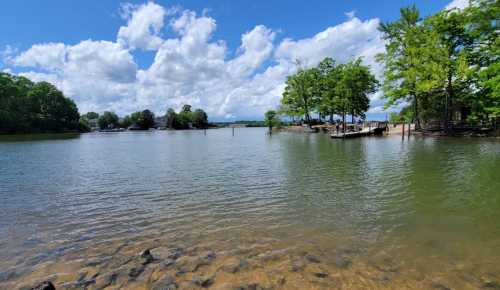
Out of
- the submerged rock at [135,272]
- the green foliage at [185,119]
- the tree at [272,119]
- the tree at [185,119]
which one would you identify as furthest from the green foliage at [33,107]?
the submerged rock at [135,272]

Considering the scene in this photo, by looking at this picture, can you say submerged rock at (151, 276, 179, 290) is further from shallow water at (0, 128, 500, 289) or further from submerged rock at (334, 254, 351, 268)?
submerged rock at (334, 254, 351, 268)

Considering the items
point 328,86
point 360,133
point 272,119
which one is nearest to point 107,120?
point 272,119

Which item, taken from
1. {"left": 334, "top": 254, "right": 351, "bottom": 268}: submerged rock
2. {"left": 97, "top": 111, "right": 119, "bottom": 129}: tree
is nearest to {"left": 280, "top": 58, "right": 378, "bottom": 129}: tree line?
{"left": 334, "top": 254, "right": 351, "bottom": 268}: submerged rock

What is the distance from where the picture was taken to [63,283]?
4387mm

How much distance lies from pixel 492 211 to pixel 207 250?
7.64 m

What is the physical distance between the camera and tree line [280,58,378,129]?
55.6 meters

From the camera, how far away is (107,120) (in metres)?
140

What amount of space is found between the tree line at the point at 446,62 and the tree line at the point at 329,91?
1321 centimetres

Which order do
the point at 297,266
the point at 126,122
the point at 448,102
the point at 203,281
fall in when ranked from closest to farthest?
the point at 203,281 → the point at 297,266 → the point at 448,102 → the point at 126,122

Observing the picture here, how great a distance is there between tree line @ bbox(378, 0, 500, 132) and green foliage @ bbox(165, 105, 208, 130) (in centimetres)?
11034

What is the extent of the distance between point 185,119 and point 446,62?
5111 inches

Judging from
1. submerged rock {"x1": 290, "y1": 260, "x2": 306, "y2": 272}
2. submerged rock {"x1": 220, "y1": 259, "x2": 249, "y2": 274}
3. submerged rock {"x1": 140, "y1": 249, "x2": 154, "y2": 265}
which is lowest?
submerged rock {"x1": 220, "y1": 259, "x2": 249, "y2": 274}

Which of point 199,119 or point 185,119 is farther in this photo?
point 199,119

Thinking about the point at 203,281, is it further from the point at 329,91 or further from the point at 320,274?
the point at 329,91
